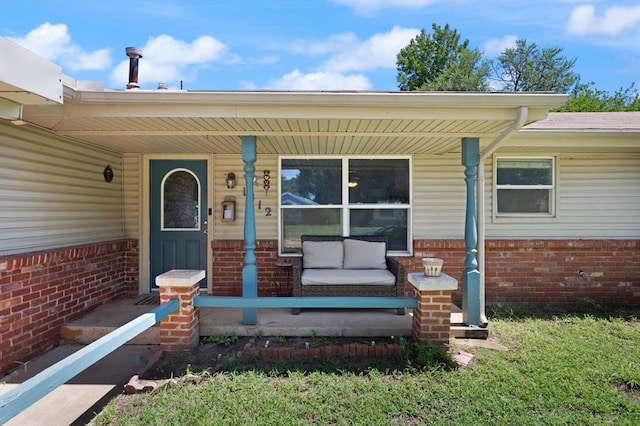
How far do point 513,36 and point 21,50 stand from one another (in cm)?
3038

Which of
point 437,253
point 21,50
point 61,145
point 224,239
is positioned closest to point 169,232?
point 224,239

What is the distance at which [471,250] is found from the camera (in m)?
4.23

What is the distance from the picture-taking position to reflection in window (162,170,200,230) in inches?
224

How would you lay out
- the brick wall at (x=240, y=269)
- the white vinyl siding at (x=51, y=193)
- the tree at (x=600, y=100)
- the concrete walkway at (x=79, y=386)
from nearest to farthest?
the concrete walkway at (x=79, y=386), the white vinyl siding at (x=51, y=193), the brick wall at (x=240, y=269), the tree at (x=600, y=100)

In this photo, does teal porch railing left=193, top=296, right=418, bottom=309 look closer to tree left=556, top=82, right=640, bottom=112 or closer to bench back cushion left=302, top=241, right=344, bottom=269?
bench back cushion left=302, top=241, right=344, bottom=269

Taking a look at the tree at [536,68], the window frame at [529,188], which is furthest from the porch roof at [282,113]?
the tree at [536,68]

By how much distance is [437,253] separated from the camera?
5.60m

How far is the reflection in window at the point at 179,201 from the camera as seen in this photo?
568 centimetres

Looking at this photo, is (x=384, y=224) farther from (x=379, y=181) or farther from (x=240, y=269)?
(x=240, y=269)

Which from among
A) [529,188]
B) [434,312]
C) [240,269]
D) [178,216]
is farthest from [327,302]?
[529,188]

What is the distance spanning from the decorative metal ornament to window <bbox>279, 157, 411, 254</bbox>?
96.2 inches

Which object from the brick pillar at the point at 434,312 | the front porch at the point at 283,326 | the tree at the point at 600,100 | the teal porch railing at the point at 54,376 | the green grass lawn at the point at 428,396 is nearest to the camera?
the teal porch railing at the point at 54,376

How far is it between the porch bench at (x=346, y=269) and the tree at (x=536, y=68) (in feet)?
79.6

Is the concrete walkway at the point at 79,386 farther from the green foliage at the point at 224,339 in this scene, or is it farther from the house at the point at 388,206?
the house at the point at 388,206
